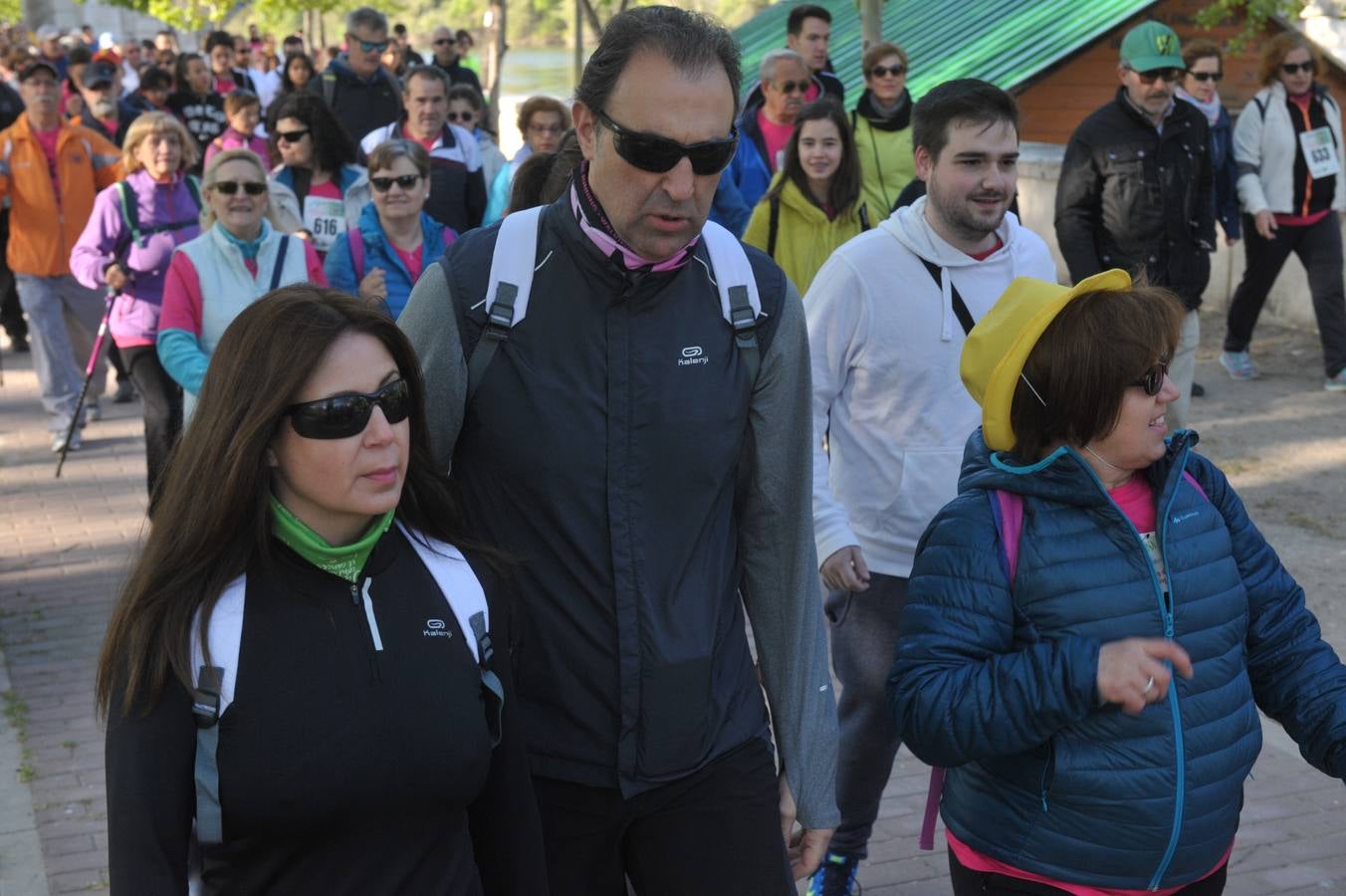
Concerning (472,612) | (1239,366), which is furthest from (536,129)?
(472,612)

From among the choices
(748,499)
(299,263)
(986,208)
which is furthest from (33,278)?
(748,499)

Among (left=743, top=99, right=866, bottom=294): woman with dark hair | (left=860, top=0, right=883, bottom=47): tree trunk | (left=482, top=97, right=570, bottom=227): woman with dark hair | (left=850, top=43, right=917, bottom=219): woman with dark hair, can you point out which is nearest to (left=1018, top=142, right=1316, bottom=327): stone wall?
(left=860, top=0, right=883, bottom=47): tree trunk

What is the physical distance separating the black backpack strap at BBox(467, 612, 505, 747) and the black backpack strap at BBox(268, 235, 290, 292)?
4651 millimetres

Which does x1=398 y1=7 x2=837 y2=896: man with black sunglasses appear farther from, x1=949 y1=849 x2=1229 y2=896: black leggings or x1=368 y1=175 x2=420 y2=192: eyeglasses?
x1=368 y1=175 x2=420 y2=192: eyeglasses

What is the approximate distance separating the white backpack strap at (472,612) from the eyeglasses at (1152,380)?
1237mm

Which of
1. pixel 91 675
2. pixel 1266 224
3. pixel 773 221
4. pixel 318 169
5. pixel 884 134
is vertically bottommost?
pixel 91 675

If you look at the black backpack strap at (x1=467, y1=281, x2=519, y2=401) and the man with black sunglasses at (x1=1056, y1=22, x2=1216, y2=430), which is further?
the man with black sunglasses at (x1=1056, y1=22, x2=1216, y2=430)

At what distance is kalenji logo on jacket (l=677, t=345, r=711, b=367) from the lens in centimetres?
287

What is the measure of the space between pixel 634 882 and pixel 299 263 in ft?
15.2

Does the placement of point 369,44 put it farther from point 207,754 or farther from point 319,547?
point 207,754

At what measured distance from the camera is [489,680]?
8.59 feet

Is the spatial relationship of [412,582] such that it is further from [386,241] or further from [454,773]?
[386,241]

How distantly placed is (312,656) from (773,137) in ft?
25.8

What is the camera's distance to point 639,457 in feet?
9.30
